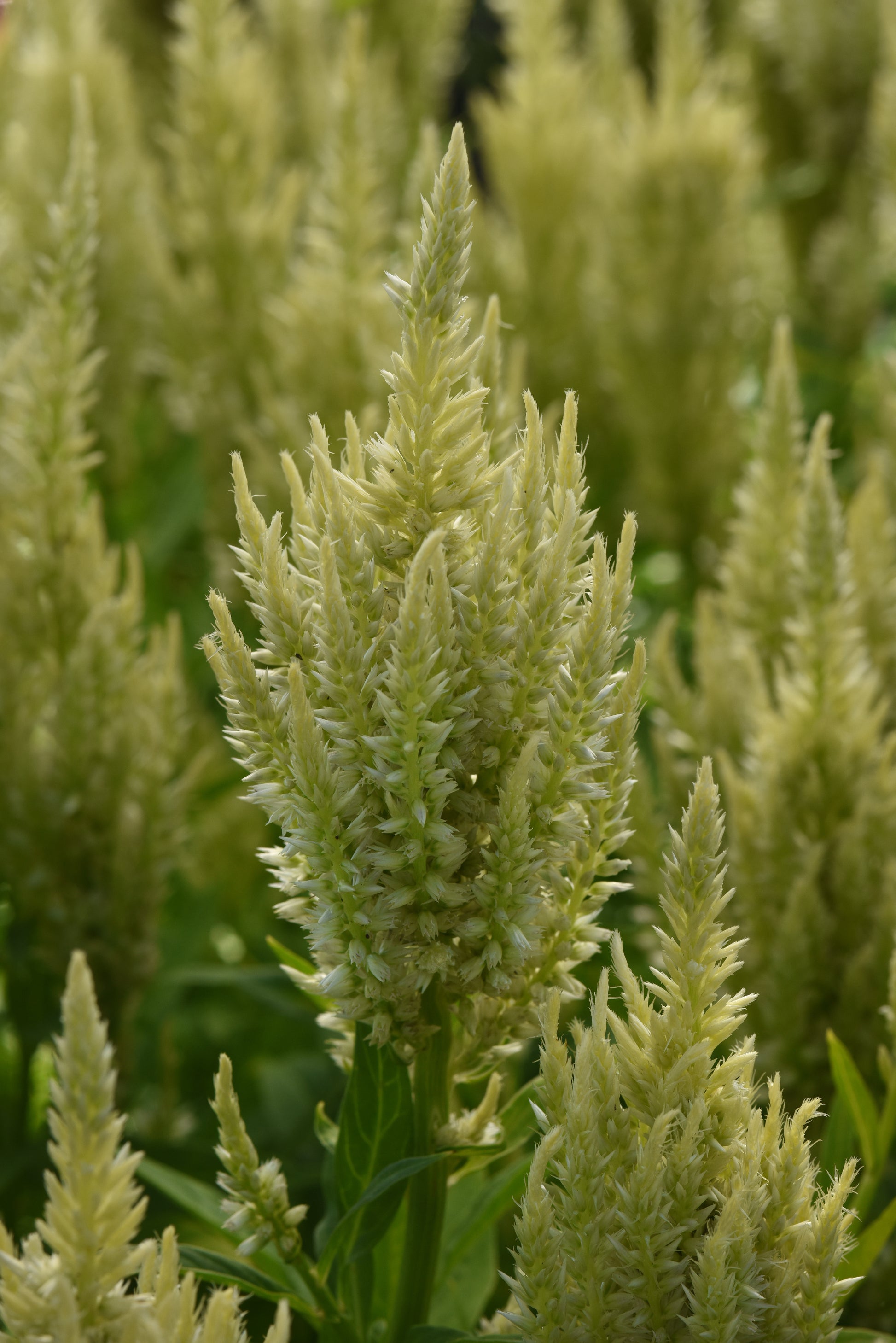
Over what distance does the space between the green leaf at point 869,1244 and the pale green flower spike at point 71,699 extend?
0.73 m

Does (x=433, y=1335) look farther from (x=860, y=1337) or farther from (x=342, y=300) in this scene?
(x=342, y=300)

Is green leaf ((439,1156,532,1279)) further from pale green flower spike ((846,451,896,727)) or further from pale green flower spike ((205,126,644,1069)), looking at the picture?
pale green flower spike ((846,451,896,727))

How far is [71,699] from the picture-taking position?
1.25m

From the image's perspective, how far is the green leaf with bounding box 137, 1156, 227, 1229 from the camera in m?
1.01

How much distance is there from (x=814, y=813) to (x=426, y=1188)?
1.88ft

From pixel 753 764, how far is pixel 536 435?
0.64 meters

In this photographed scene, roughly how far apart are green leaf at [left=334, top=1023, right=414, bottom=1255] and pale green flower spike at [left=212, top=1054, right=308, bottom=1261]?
4cm

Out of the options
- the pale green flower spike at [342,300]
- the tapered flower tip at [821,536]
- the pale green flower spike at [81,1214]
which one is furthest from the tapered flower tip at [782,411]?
the pale green flower spike at [81,1214]

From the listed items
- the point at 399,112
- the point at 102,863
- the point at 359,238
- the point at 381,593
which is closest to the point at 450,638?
the point at 381,593

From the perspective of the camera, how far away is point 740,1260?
0.64 metres

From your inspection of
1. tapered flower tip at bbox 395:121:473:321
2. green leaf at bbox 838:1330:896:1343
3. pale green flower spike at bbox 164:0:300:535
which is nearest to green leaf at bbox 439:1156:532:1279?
green leaf at bbox 838:1330:896:1343

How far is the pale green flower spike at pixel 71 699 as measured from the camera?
1.25 m

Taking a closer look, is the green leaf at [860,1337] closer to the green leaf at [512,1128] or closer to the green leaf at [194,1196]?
the green leaf at [512,1128]

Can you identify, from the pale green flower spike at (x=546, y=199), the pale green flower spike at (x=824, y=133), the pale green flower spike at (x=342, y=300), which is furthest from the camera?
the pale green flower spike at (x=824, y=133)
